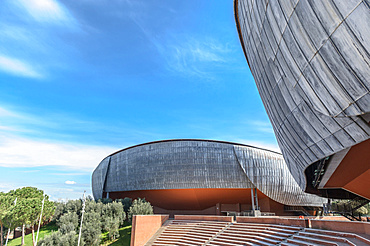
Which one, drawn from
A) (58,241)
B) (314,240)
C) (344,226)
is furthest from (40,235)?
(344,226)

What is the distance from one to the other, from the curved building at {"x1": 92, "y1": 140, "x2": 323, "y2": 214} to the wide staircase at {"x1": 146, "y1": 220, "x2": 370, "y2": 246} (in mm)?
11904

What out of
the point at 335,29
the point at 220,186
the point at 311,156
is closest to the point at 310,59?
the point at 335,29

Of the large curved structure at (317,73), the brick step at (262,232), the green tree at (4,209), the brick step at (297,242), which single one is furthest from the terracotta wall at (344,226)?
the green tree at (4,209)

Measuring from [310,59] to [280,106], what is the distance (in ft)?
15.1

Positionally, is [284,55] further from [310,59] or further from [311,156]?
[311,156]

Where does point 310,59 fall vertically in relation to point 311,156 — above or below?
above

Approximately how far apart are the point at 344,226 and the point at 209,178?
2566cm

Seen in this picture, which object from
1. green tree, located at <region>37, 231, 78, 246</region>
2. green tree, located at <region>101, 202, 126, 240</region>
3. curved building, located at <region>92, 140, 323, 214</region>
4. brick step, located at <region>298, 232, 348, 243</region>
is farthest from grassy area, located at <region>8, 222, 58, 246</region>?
brick step, located at <region>298, 232, 348, 243</region>

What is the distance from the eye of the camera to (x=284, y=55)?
9.28 m

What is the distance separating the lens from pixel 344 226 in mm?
13203

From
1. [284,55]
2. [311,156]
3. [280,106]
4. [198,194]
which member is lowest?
[198,194]

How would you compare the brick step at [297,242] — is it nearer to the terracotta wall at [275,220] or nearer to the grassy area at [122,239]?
the terracotta wall at [275,220]

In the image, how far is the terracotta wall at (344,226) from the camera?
11.9 meters

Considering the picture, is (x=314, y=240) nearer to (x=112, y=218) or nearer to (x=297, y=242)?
(x=297, y=242)
